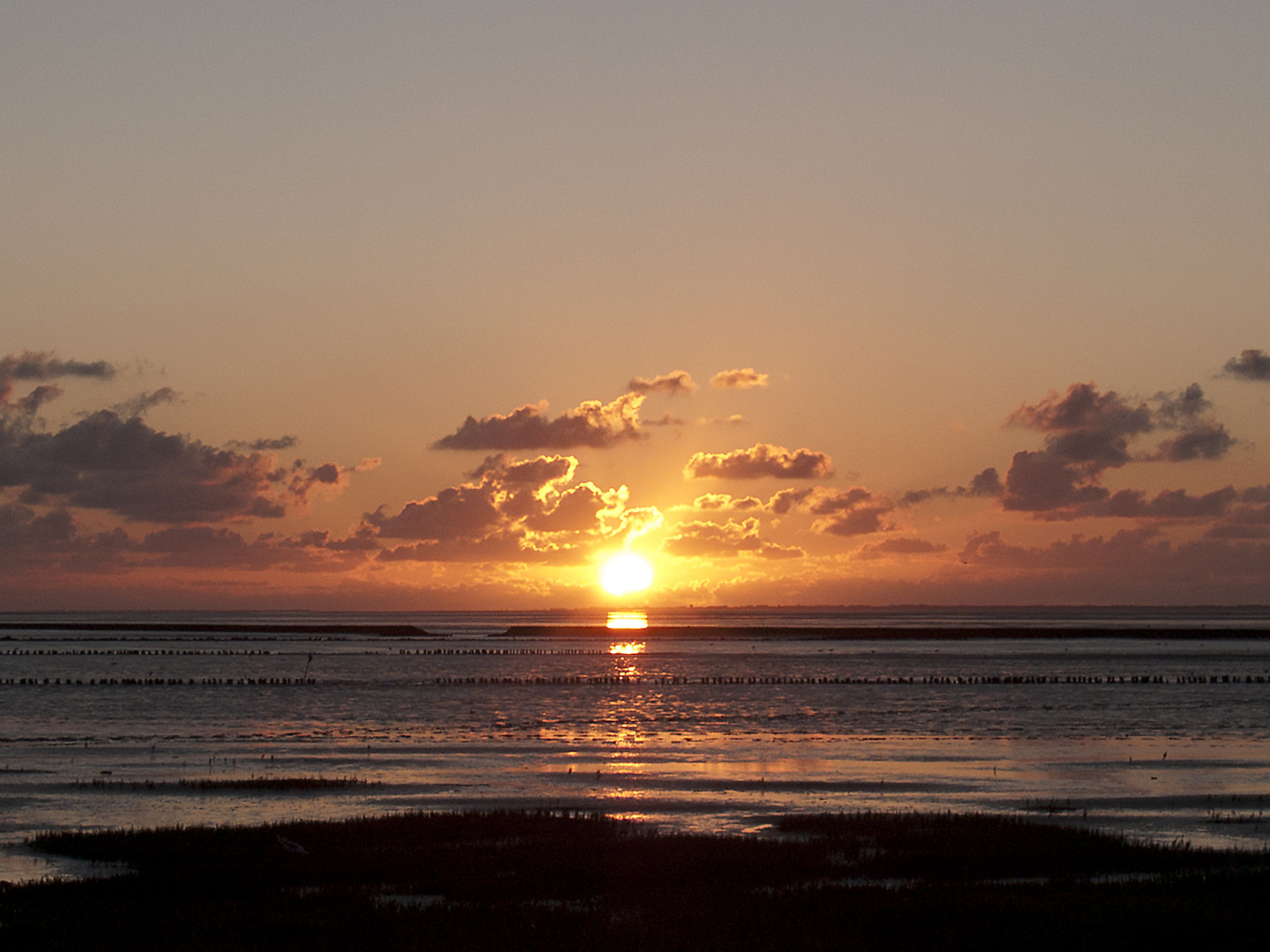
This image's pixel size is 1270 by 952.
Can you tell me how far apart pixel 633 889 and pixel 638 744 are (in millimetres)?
32215

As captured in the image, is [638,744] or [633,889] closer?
[633,889]

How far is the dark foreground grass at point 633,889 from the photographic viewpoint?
75.0ft

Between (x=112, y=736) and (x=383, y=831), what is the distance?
3436 cm

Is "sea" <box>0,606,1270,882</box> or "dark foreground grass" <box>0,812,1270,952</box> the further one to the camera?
"sea" <box>0,606,1270,882</box>

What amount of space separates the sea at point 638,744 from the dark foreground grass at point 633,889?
3.38m

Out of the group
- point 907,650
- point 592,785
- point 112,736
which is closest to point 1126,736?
point 592,785

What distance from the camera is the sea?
3878cm

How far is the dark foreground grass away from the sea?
3378mm

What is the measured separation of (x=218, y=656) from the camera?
14550 centimetres

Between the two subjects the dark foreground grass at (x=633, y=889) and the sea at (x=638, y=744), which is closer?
the dark foreground grass at (x=633, y=889)

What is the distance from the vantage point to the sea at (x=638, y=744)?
38.8 meters

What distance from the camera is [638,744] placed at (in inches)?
2322

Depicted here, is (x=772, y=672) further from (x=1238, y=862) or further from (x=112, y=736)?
(x=1238, y=862)

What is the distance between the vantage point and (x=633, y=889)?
2697 centimetres
